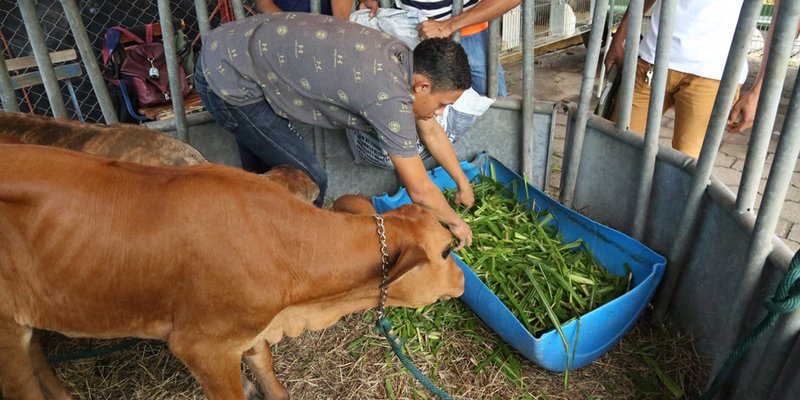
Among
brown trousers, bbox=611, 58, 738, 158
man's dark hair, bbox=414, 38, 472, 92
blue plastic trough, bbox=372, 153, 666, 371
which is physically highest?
man's dark hair, bbox=414, 38, 472, 92

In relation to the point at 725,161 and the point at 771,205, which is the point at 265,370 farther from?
the point at 725,161

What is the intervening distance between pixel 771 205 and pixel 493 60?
216 centimetres

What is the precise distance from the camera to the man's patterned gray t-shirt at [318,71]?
2789 millimetres

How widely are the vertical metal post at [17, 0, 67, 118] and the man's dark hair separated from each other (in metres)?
2.12

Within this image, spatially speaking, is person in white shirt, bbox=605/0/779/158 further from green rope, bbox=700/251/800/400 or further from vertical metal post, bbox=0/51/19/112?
vertical metal post, bbox=0/51/19/112

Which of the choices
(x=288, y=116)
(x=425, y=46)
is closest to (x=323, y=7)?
(x=288, y=116)

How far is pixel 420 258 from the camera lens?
2.08m

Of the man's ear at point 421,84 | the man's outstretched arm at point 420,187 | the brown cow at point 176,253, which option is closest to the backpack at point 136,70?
the man's ear at point 421,84

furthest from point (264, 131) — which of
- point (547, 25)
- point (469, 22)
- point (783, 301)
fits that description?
point (547, 25)

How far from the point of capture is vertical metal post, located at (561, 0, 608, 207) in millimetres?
3520

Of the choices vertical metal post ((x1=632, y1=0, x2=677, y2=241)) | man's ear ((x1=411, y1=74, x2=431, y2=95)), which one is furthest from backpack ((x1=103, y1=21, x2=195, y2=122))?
vertical metal post ((x1=632, y1=0, x2=677, y2=241))

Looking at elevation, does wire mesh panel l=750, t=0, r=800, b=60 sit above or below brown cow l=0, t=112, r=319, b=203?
below

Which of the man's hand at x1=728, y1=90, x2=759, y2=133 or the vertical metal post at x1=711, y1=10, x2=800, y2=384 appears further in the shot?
the man's hand at x1=728, y1=90, x2=759, y2=133

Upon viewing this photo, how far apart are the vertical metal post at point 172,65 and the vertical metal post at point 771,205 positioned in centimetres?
304
